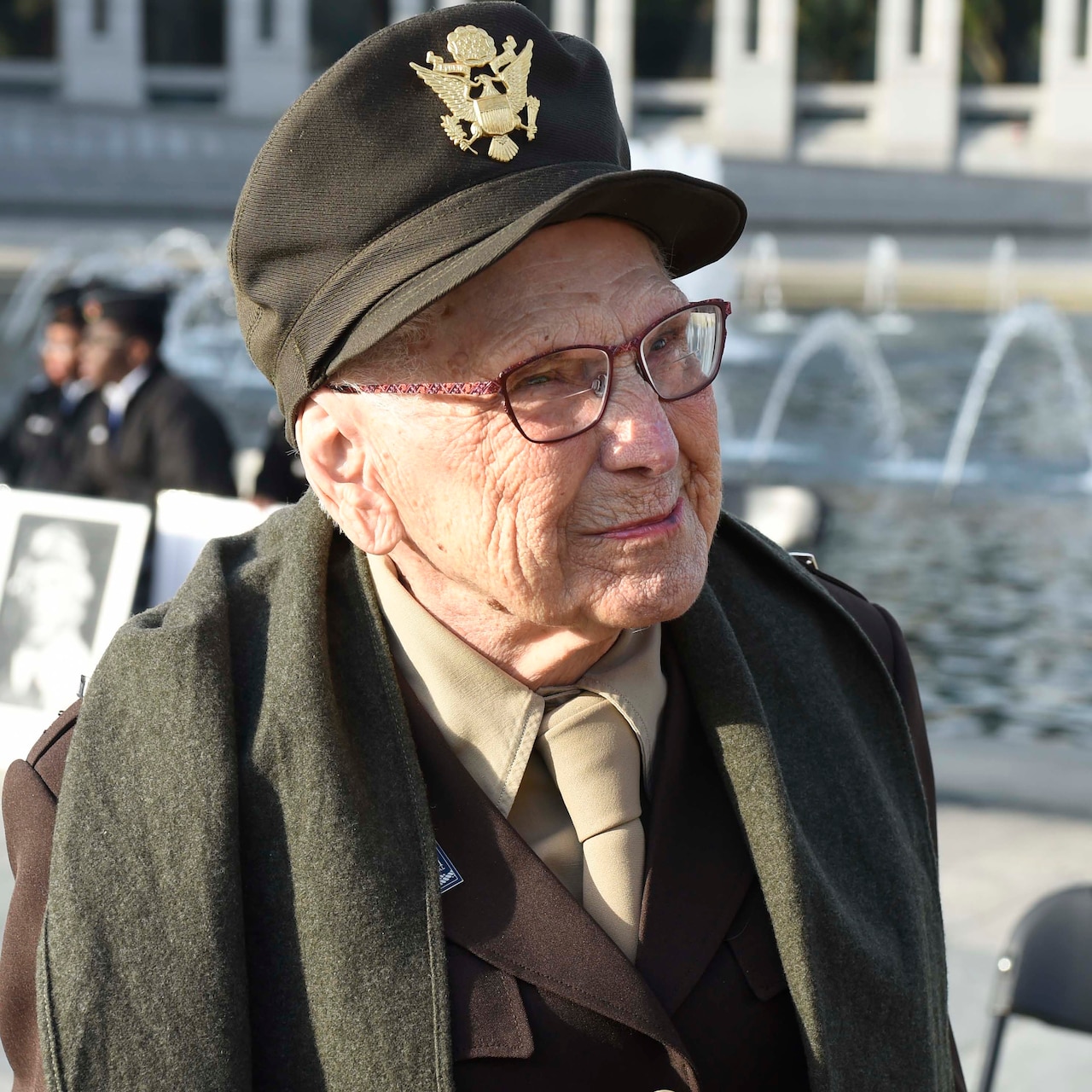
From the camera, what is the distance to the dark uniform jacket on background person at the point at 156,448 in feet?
22.2

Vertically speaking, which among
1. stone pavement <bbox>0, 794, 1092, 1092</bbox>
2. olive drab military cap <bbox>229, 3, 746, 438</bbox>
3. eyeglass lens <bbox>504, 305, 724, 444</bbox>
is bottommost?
stone pavement <bbox>0, 794, 1092, 1092</bbox>

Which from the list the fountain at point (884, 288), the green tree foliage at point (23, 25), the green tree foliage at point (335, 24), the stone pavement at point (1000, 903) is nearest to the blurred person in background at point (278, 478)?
the stone pavement at point (1000, 903)

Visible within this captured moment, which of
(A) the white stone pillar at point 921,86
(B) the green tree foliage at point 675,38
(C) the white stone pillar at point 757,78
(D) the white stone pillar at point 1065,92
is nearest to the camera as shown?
(D) the white stone pillar at point 1065,92

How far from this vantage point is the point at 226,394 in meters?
17.2

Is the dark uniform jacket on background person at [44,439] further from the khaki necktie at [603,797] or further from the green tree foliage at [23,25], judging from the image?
the green tree foliage at [23,25]

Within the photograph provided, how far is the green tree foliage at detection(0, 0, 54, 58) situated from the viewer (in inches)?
1823

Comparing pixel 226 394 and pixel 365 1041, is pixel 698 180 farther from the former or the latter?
pixel 226 394

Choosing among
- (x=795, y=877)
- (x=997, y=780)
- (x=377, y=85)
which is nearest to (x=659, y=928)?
(x=795, y=877)

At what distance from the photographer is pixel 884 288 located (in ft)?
94.8

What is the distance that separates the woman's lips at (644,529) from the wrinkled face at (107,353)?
5.91 meters

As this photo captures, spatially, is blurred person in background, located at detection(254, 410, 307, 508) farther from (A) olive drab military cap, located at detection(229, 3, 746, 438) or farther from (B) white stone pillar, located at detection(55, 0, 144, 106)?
(B) white stone pillar, located at detection(55, 0, 144, 106)

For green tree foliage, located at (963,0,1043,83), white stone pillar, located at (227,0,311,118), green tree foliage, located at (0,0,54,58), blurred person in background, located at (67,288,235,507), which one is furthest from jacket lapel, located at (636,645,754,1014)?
green tree foliage, located at (0,0,54,58)

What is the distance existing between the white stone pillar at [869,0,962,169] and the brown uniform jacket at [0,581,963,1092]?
42.4m

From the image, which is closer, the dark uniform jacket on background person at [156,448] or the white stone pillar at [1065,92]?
the dark uniform jacket on background person at [156,448]
